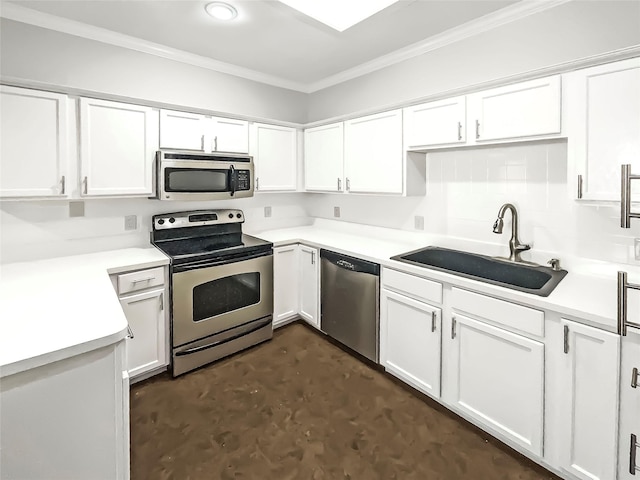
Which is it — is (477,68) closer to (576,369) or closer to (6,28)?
(576,369)

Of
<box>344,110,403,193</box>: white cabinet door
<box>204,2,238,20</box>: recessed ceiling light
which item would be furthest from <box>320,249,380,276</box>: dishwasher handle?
<box>204,2,238,20</box>: recessed ceiling light

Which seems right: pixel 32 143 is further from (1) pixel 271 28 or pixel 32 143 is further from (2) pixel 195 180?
(1) pixel 271 28

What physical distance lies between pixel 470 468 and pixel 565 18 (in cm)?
257

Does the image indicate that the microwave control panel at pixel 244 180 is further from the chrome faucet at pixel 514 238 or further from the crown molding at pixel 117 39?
the chrome faucet at pixel 514 238

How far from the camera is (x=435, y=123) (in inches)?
93.3

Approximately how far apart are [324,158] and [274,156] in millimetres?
491

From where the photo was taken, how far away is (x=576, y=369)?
1.53 meters

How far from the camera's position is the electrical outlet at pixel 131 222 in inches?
109

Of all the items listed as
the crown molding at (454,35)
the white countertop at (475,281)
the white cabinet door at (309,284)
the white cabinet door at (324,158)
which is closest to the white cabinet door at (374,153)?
the white cabinet door at (324,158)

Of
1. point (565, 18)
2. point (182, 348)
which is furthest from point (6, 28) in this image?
point (565, 18)

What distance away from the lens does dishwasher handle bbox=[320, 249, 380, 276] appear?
100.0 inches

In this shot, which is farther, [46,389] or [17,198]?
[17,198]

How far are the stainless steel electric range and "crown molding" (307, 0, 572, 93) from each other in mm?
1864

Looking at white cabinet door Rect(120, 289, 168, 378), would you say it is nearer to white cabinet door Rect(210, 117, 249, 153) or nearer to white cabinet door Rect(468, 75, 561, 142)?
white cabinet door Rect(210, 117, 249, 153)
